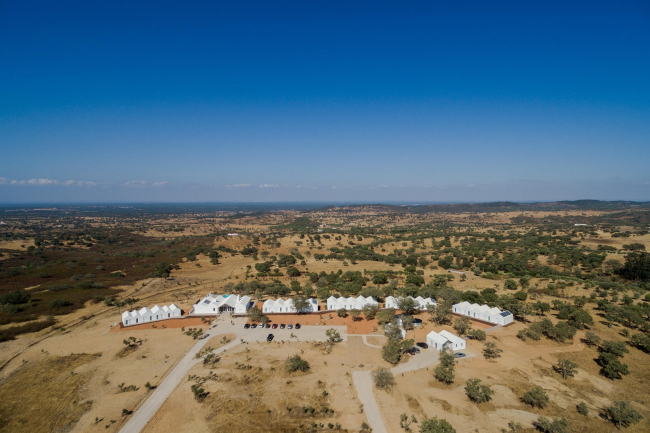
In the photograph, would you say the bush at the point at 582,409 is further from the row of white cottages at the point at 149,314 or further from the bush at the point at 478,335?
the row of white cottages at the point at 149,314

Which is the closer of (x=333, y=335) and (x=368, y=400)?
(x=368, y=400)

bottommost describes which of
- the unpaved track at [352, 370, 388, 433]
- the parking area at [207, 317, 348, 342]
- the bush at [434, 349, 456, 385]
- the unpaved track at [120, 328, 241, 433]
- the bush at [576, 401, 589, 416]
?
the parking area at [207, 317, 348, 342]

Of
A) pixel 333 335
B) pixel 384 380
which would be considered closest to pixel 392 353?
pixel 384 380

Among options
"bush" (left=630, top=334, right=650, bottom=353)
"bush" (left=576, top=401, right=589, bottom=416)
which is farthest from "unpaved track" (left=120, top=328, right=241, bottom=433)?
"bush" (left=630, top=334, right=650, bottom=353)

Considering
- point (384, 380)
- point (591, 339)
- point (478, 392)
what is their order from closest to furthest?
1. point (478, 392)
2. point (384, 380)
3. point (591, 339)

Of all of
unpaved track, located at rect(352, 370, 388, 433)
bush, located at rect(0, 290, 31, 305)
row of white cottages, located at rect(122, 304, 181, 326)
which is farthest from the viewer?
bush, located at rect(0, 290, 31, 305)

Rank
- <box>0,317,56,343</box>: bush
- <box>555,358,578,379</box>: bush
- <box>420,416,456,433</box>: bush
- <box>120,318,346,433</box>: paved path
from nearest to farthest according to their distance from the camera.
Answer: <box>420,416,456,433</box>: bush
<box>120,318,346,433</box>: paved path
<box>555,358,578,379</box>: bush
<box>0,317,56,343</box>: bush

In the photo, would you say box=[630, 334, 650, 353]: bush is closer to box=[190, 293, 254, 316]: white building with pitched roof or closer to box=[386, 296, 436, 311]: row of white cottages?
box=[386, 296, 436, 311]: row of white cottages

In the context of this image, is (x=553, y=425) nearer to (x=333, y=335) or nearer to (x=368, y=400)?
(x=368, y=400)
